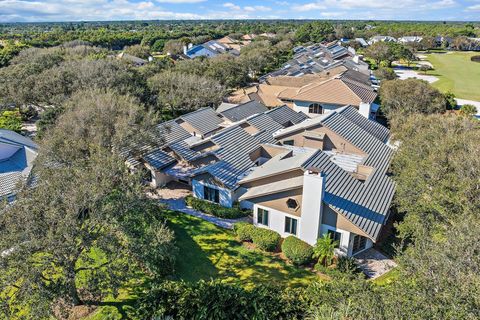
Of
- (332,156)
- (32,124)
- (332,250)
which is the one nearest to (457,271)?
(332,250)

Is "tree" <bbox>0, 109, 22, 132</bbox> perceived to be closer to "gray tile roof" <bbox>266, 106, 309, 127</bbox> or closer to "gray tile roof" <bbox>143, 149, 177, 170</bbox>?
"gray tile roof" <bbox>143, 149, 177, 170</bbox>

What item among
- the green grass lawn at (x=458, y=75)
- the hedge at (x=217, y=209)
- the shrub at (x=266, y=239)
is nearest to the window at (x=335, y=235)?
the shrub at (x=266, y=239)

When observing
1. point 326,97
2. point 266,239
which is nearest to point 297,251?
point 266,239

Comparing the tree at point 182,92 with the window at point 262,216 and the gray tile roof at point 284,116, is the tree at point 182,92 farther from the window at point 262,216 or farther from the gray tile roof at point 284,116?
the window at point 262,216

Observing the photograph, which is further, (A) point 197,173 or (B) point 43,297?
(A) point 197,173

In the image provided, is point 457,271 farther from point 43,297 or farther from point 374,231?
point 43,297

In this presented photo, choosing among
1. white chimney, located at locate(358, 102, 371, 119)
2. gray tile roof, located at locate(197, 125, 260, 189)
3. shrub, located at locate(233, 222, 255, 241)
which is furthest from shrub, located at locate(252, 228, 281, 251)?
white chimney, located at locate(358, 102, 371, 119)

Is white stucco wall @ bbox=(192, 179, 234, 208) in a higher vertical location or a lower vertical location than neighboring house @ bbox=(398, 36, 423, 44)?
lower
